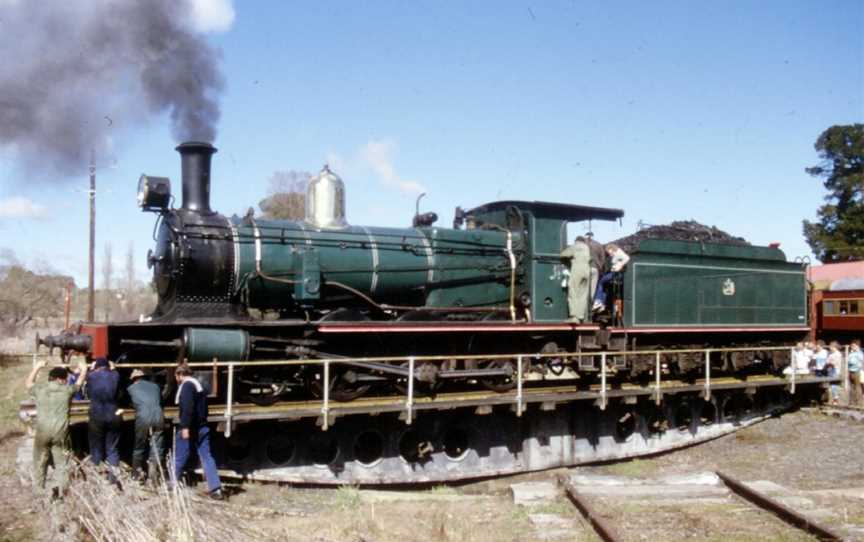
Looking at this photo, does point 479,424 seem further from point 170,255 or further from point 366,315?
point 170,255

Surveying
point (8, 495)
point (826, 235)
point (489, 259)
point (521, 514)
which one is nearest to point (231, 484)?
point (8, 495)

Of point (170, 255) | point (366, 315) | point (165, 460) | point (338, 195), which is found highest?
point (338, 195)

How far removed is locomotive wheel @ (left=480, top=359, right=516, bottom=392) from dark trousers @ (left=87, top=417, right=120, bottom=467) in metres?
6.64

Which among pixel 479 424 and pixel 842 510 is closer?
pixel 842 510

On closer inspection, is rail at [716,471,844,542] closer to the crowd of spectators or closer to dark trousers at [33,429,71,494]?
dark trousers at [33,429,71,494]

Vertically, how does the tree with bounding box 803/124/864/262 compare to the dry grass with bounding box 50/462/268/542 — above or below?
above

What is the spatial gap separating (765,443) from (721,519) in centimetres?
836

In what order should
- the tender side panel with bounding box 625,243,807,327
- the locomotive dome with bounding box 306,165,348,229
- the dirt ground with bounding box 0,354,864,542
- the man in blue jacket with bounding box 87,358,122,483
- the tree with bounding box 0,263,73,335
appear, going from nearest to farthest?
the dirt ground with bounding box 0,354,864,542, the man in blue jacket with bounding box 87,358,122,483, the locomotive dome with bounding box 306,165,348,229, the tender side panel with bounding box 625,243,807,327, the tree with bounding box 0,263,73,335

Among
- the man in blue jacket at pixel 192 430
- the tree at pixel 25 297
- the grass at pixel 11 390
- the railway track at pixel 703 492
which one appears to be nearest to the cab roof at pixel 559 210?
the railway track at pixel 703 492

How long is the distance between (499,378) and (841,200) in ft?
138

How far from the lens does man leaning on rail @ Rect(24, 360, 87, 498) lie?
9367 millimetres

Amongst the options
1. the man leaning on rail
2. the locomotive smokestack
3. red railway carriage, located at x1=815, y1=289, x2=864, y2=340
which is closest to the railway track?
the man leaning on rail

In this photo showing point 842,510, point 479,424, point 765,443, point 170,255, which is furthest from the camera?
point 765,443

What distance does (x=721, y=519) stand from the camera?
1037 cm
